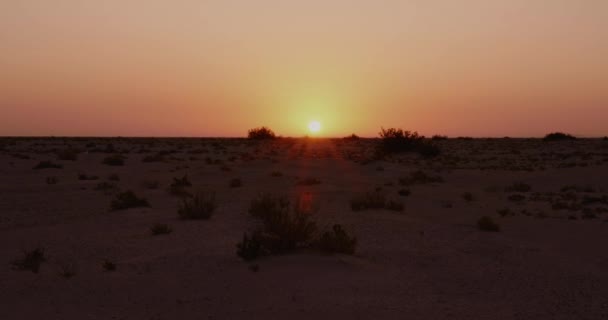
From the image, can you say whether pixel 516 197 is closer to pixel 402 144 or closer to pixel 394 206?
pixel 394 206

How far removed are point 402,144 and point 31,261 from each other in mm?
31668

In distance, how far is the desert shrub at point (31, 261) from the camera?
8734 mm

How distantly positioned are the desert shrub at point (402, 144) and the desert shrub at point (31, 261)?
30240mm

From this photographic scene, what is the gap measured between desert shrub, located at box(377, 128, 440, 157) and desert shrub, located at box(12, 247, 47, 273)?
3024 centimetres

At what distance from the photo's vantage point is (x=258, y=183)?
2181 centimetres

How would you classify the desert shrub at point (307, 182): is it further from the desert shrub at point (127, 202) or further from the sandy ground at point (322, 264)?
the desert shrub at point (127, 202)

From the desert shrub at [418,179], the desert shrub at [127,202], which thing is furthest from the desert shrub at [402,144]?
the desert shrub at [127,202]

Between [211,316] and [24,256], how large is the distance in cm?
439

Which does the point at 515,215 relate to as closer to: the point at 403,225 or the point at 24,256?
the point at 403,225

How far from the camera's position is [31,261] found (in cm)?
889

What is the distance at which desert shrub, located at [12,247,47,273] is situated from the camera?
873cm

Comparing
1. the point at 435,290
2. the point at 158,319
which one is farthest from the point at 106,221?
the point at 435,290

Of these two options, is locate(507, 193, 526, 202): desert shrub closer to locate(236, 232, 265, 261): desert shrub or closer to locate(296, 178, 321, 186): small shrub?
locate(296, 178, 321, 186): small shrub

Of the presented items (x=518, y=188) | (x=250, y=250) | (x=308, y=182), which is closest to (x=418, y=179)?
(x=518, y=188)
